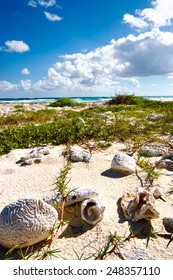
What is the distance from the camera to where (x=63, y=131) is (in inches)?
174

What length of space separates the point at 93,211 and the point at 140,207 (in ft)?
1.09

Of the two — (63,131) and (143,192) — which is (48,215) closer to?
(143,192)

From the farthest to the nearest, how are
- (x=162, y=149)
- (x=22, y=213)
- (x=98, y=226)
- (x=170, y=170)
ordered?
(x=162, y=149)
(x=170, y=170)
(x=98, y=226)
(x=22, y=213)

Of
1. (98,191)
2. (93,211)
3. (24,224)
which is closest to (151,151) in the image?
(98,191)

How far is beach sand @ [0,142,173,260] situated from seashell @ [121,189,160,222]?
50 millimetres

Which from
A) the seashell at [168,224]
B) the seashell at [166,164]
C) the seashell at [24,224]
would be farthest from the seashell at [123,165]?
the seashell at [24,224]

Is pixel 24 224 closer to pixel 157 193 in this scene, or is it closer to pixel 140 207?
pixel 140 207

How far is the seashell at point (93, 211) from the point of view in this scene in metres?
1.88

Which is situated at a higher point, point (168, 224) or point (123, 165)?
Result: point (123, 165)

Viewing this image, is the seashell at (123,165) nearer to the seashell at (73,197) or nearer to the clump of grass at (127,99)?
the seashell at (73,197)

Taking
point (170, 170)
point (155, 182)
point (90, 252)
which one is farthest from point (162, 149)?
point (90, 252)

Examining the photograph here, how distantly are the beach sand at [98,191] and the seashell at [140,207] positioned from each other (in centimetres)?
5

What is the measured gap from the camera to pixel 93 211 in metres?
1.93
